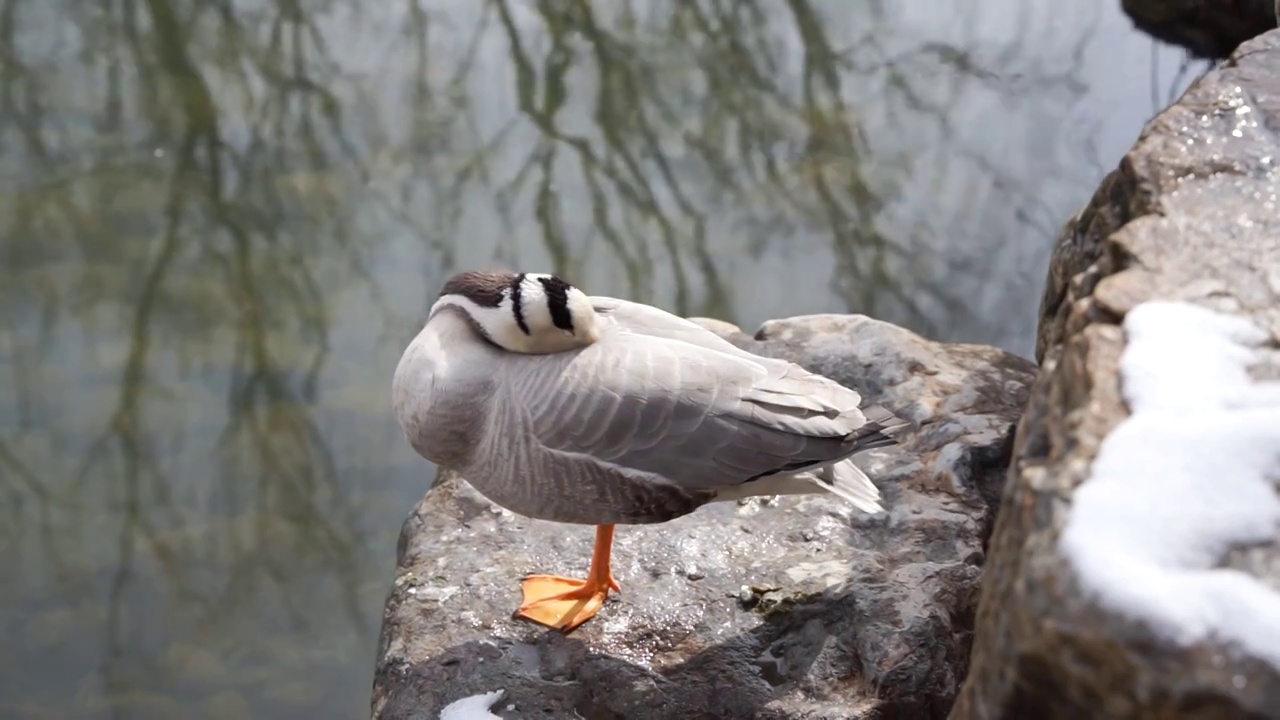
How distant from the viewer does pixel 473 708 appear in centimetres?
247

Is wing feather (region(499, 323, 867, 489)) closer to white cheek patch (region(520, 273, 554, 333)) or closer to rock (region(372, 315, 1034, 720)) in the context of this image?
white cheek patch (region(520, 273, 554, 333))

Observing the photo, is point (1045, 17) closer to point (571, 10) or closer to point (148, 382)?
point (571, 10)

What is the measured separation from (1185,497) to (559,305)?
1.41 m

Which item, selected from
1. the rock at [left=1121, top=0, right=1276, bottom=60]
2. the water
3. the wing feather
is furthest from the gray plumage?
the rock at [left=1121, top=0, right=1276, bottom=60]

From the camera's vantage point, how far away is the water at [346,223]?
384cm

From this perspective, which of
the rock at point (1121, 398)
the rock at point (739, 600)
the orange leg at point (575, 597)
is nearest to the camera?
the rock at point (1121, 398)

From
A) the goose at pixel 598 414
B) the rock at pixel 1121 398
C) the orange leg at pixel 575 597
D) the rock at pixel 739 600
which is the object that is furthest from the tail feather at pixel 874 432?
the orange leg at pixel 575 597

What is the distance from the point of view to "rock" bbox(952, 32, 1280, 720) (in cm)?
120

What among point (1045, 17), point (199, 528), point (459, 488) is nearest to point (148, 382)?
point (199, 528)

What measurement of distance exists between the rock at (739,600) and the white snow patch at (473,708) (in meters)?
0.02

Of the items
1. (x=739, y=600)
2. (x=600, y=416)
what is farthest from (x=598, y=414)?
(x=739, y=600)

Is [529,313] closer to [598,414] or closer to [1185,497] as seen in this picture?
[598,414]

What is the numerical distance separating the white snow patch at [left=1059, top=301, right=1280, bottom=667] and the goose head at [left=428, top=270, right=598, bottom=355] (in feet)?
4.05

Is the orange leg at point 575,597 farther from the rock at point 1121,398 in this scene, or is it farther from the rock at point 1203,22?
the rock at point 1203,22
